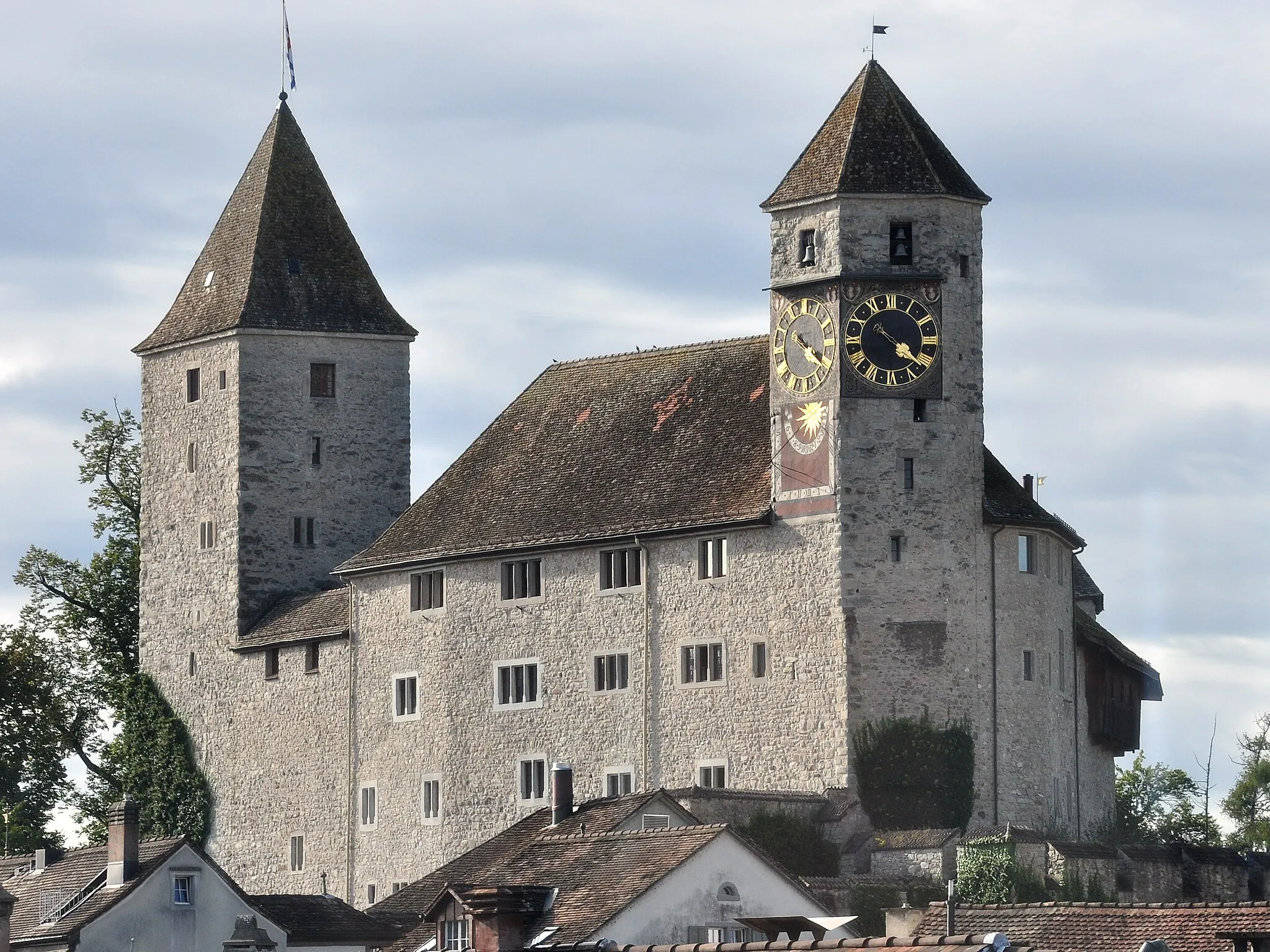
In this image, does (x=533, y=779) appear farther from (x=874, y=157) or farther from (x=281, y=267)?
(x=281, y=267)

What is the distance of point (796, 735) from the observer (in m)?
66.2

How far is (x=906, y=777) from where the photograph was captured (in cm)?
6538

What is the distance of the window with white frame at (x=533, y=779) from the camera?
231ft

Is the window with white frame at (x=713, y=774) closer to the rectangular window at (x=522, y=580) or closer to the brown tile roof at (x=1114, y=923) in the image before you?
the rectangular window at (x=522, y=580)

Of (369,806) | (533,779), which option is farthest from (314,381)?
(533,779)

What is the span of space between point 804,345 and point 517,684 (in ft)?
31.8

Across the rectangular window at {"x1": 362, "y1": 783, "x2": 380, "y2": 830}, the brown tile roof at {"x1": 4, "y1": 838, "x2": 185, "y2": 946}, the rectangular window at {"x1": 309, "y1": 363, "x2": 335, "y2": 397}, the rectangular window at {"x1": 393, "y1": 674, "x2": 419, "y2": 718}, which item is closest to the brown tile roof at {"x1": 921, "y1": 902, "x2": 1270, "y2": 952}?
the brown tile roof at {"x1": 4, "y1": 838, "x2": 185, "y2": 946}

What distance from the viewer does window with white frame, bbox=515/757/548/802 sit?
70500 millimetres

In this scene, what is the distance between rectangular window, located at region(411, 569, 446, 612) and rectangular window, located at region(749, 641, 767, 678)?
889 centimetres

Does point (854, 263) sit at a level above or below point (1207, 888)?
above

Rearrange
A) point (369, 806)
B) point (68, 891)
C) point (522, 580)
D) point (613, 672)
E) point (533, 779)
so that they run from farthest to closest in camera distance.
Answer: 1. point (369, 806)
2. point (522, 580)
3. point (533, 779)
4. point (613, 672)
5. point (68, 891)

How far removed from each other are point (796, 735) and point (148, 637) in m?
21.6

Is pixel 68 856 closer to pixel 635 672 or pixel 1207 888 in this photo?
pixel 635 672

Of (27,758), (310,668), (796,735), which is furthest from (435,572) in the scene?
(27,758)
